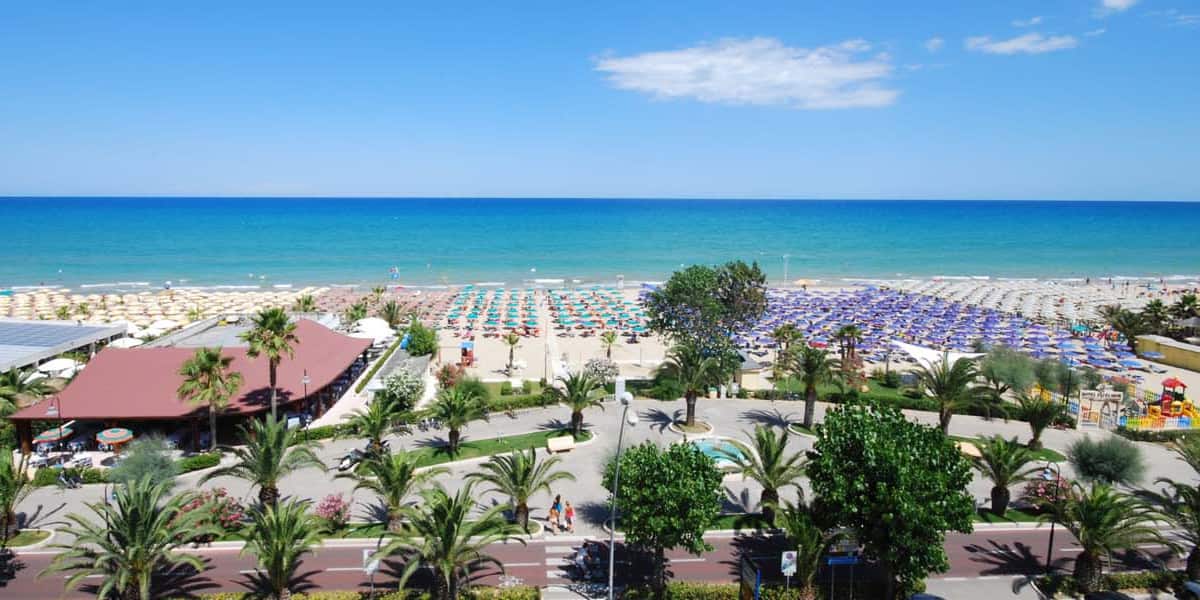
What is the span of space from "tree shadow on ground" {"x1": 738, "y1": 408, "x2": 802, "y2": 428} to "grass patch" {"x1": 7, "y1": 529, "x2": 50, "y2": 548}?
2828 cm

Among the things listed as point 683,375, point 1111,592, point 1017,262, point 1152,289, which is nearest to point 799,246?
point 1017,262

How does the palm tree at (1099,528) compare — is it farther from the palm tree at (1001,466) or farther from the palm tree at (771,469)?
the palm tree at (771,469)

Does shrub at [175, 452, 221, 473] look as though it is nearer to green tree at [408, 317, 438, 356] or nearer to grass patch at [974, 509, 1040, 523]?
green tree at [408, 317, 438, 356]

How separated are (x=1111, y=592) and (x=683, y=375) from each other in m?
17.4

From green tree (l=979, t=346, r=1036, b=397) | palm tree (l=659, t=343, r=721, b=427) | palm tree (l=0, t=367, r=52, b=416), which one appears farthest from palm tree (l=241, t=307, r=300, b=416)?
green tree (l=979, t=346, r=1036, b=397)

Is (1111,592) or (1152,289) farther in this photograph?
(1152,289)

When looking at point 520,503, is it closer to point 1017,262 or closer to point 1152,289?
point 1152,289

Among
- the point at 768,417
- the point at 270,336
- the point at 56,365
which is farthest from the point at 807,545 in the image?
the point at 56,365

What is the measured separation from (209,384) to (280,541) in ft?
42.5

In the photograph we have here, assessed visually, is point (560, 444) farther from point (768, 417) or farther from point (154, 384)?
point (154, 384)

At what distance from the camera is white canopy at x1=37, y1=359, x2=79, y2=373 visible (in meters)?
36.5

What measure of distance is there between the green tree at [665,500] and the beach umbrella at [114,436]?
2151cm

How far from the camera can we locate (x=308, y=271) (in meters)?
101

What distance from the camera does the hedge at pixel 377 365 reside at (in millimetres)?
39125
